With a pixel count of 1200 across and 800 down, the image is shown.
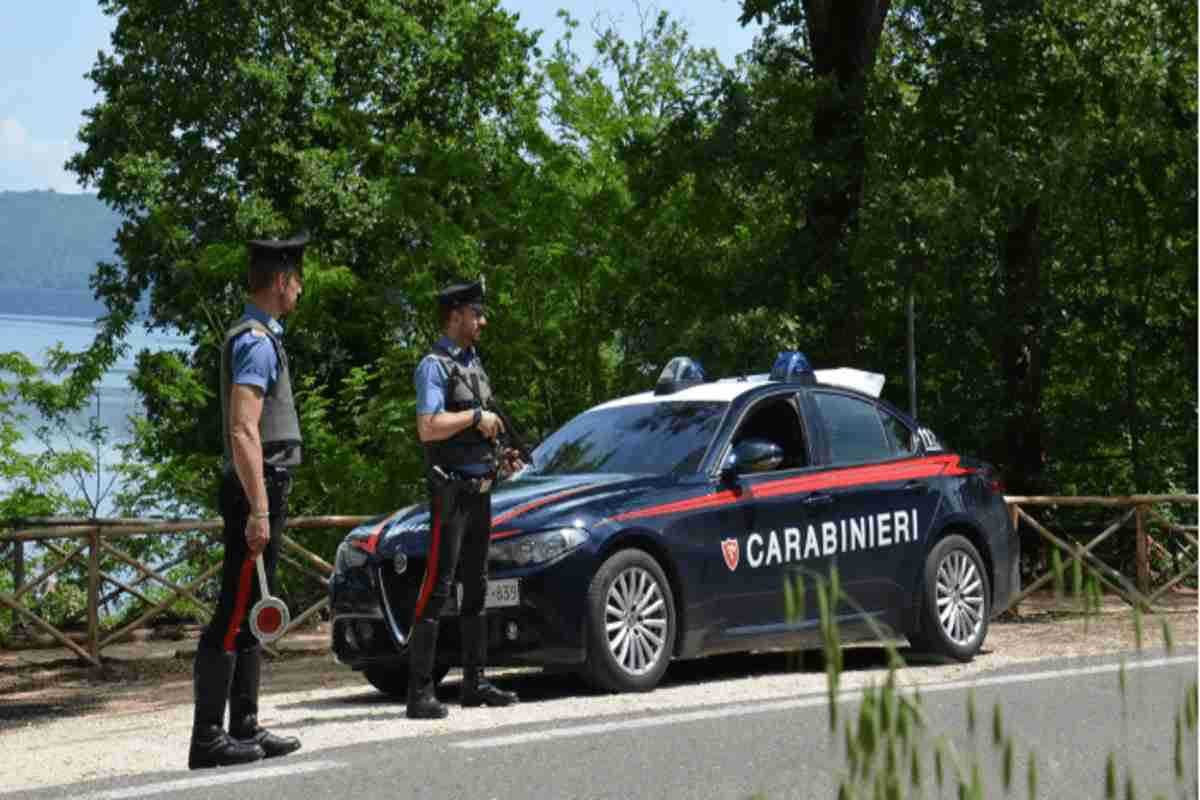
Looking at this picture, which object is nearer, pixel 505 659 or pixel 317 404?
pixel 505 659

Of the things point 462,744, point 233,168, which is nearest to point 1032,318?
point 233,168

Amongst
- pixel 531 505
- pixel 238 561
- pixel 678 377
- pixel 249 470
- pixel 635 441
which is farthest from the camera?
pixel 678 377

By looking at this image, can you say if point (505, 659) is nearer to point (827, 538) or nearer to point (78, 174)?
point (827, 538)

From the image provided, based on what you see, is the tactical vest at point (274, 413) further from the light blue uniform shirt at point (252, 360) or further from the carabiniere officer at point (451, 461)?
the carabiniere officer at point (451, 461)

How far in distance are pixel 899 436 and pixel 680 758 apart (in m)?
4.85

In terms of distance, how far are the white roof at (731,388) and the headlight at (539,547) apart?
5.93 ft

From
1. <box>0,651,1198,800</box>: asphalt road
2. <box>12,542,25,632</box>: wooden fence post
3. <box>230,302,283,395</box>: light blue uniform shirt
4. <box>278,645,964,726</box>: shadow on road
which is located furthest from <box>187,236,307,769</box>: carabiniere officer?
<box>12,542,25,632</box>: wooden fence post

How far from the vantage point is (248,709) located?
748 centimetres

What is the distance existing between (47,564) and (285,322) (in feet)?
53.9

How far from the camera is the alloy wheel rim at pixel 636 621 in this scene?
9523 millimetres

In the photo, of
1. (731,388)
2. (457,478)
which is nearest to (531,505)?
(457,478)

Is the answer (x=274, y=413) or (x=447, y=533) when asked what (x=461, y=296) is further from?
(x=274, y=413)

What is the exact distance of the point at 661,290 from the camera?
2214 cm

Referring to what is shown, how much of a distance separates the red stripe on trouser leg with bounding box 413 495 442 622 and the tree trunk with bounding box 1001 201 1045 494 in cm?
1747
